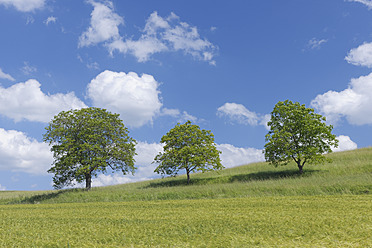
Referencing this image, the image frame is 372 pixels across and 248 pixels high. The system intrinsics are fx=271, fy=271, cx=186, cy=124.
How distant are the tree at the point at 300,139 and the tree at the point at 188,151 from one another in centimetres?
676

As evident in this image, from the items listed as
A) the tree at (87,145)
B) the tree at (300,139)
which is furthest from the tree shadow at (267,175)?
the tree at (87,145)

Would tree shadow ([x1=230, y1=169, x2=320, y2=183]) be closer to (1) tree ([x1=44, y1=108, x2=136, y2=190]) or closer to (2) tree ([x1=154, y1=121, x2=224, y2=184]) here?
(2) tree ([x1=154, y1=121, x2=224, y2=184])

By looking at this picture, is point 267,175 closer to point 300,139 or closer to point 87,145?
point 300,139

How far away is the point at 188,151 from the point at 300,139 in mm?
12796

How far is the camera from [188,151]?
32094 millimetres

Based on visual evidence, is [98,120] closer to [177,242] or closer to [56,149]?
[56,149]

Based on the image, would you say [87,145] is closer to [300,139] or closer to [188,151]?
[188,151]

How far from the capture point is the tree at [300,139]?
29.6 m

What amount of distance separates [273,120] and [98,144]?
67.1ft

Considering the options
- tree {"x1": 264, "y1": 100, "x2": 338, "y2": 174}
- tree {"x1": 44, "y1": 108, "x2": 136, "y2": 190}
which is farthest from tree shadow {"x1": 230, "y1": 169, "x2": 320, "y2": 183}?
tree {"x1": 44, "y1": 108, "x2": 136, "y2": 190}

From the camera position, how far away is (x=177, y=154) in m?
32.3

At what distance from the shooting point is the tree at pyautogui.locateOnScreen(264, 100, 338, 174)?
1166 inches

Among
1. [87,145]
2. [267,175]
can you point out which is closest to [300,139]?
[267,175]

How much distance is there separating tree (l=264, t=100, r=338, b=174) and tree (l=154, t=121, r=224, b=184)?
6.76m
